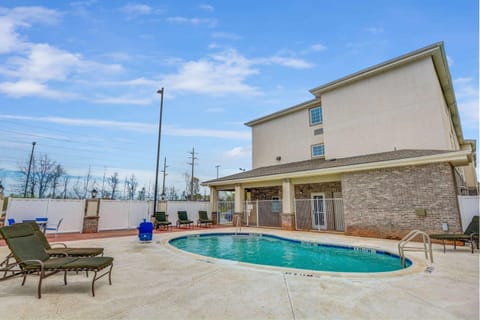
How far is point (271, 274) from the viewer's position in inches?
190

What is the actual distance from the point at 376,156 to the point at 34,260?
13453mm

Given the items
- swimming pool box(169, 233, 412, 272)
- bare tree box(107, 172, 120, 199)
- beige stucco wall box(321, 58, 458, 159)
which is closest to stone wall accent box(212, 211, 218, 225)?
swimming pool box(169, 233, 412, 272)

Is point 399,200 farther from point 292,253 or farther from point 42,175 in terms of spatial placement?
point 42,175

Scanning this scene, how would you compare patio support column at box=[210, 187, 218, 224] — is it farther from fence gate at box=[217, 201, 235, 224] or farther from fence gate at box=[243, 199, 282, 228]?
fence gate at box=[243, 199, 282, 228]

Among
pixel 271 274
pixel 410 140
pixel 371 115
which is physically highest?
pixel 371 115

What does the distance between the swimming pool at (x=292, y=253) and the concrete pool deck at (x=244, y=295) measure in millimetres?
1831

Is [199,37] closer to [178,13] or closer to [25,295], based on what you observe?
[178,13]

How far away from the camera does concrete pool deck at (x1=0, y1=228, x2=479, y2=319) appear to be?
3.01 m

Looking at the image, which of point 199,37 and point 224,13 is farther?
point 199,37

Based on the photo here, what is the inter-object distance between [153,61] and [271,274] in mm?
12262

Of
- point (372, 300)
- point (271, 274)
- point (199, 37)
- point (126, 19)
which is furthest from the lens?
point (199, 37)

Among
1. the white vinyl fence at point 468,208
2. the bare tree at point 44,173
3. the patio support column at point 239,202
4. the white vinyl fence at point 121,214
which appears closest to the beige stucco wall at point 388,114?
the white vinyl fence at point 468,208

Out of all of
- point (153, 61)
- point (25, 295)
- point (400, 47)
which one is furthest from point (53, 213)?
point (400, 47)

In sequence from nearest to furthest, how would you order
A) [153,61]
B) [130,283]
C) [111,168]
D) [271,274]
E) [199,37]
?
[130,283], [271,274], [199,37], [153,61], [111,168]
